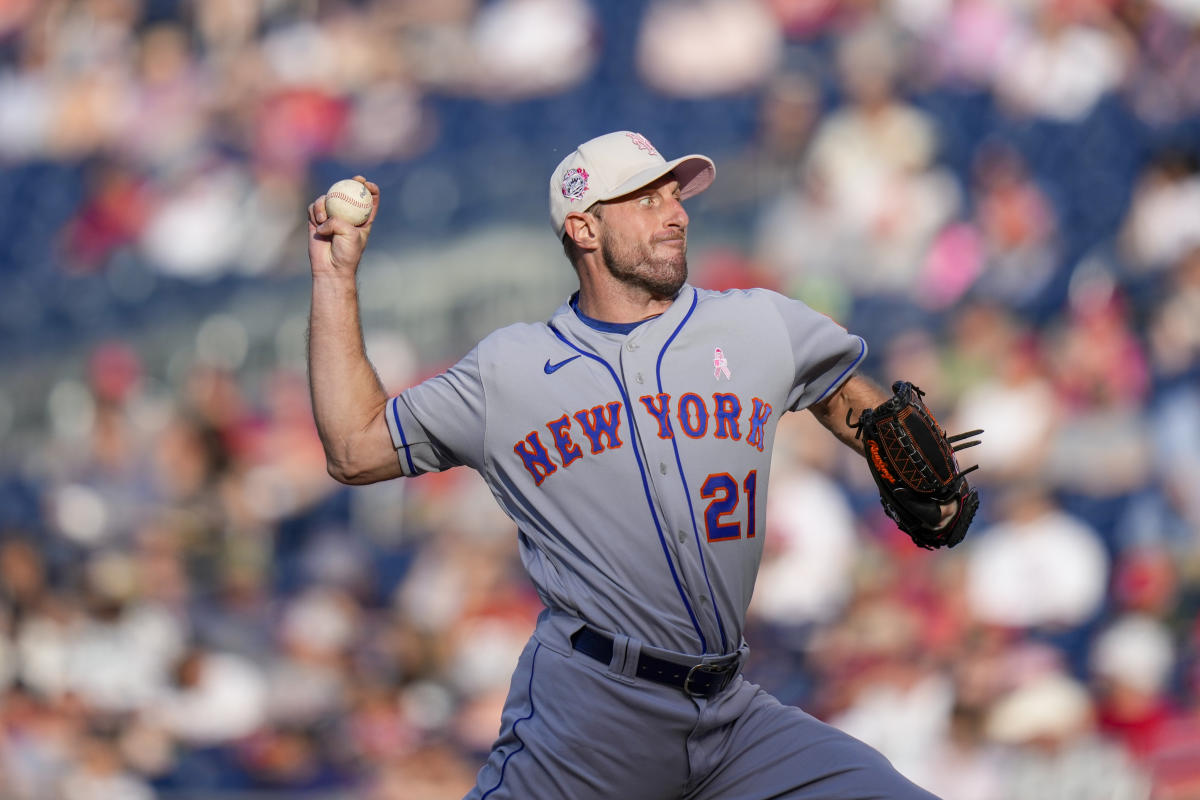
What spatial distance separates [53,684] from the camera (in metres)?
6.92

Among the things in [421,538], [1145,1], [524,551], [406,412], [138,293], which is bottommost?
[524,551]

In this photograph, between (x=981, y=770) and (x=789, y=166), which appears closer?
(x=981, y=770)

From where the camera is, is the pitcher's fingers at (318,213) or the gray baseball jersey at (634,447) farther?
the pitcher's fingers at (318,213)

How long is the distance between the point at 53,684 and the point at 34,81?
5.25m

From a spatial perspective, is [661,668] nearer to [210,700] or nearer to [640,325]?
[640,325]

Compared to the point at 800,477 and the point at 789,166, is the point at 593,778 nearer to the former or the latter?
the point at 800,477

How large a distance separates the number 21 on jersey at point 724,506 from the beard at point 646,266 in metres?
0.45

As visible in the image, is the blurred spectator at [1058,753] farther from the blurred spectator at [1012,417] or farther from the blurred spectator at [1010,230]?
the blurred spectator at [1010,230]

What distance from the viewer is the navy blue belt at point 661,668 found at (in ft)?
9.34

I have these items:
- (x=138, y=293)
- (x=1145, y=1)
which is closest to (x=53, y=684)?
(x=138, y=293)

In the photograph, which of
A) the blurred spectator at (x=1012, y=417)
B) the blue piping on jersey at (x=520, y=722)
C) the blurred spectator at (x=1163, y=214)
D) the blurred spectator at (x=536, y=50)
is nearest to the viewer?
the blue piping on jersey at (x=520, y=722)

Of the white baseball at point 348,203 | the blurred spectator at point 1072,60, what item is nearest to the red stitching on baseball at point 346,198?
the white baseball at point 348,203

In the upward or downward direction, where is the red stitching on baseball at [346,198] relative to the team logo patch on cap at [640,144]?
downward

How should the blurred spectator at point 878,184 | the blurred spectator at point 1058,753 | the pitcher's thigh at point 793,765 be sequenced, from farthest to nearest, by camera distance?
the blurred spectator at point 878,184
the blurred spectator at point 1058,753
the pitcher's thigh at point 793,765
